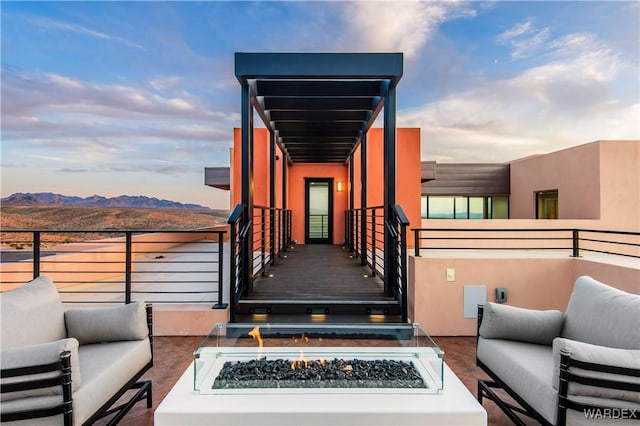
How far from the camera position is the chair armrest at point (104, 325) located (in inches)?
93.0

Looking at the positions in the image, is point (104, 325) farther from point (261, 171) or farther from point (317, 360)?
point (261, 171)

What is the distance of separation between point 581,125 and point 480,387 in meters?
12.6

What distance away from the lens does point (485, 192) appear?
13500 millimetres

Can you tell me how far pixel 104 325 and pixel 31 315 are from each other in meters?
0.44

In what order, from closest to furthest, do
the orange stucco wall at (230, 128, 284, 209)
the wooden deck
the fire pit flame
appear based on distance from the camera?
the fire pit flame, the wooden deck, the orange stucco wall at (230, 128, 284, 209)

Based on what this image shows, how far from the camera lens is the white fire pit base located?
158 centimetres

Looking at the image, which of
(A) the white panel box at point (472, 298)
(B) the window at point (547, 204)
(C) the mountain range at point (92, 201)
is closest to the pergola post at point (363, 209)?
(A) the white panel box at point (472, 298)

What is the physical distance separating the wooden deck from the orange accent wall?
3.54 m

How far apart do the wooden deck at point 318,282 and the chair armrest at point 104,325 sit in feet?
4.95

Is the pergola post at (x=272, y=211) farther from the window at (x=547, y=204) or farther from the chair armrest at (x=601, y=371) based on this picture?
the window at (x=547, y=204)

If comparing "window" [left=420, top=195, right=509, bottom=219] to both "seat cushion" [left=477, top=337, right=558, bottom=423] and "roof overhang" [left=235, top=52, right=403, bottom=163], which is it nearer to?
"roof overhang" [left=235, top=52, right=403, bottom=163]

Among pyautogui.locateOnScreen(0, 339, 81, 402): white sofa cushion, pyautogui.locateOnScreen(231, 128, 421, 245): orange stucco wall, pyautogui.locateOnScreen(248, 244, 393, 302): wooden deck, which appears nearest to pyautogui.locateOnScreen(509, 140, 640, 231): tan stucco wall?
pyautogui.locateOnScreen(231, 128, 421, 245): orange stucco wall

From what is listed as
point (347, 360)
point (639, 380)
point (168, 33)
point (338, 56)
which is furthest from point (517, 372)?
point (168, 33)

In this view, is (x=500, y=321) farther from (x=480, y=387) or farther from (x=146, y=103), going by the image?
(x=146, y=103)
